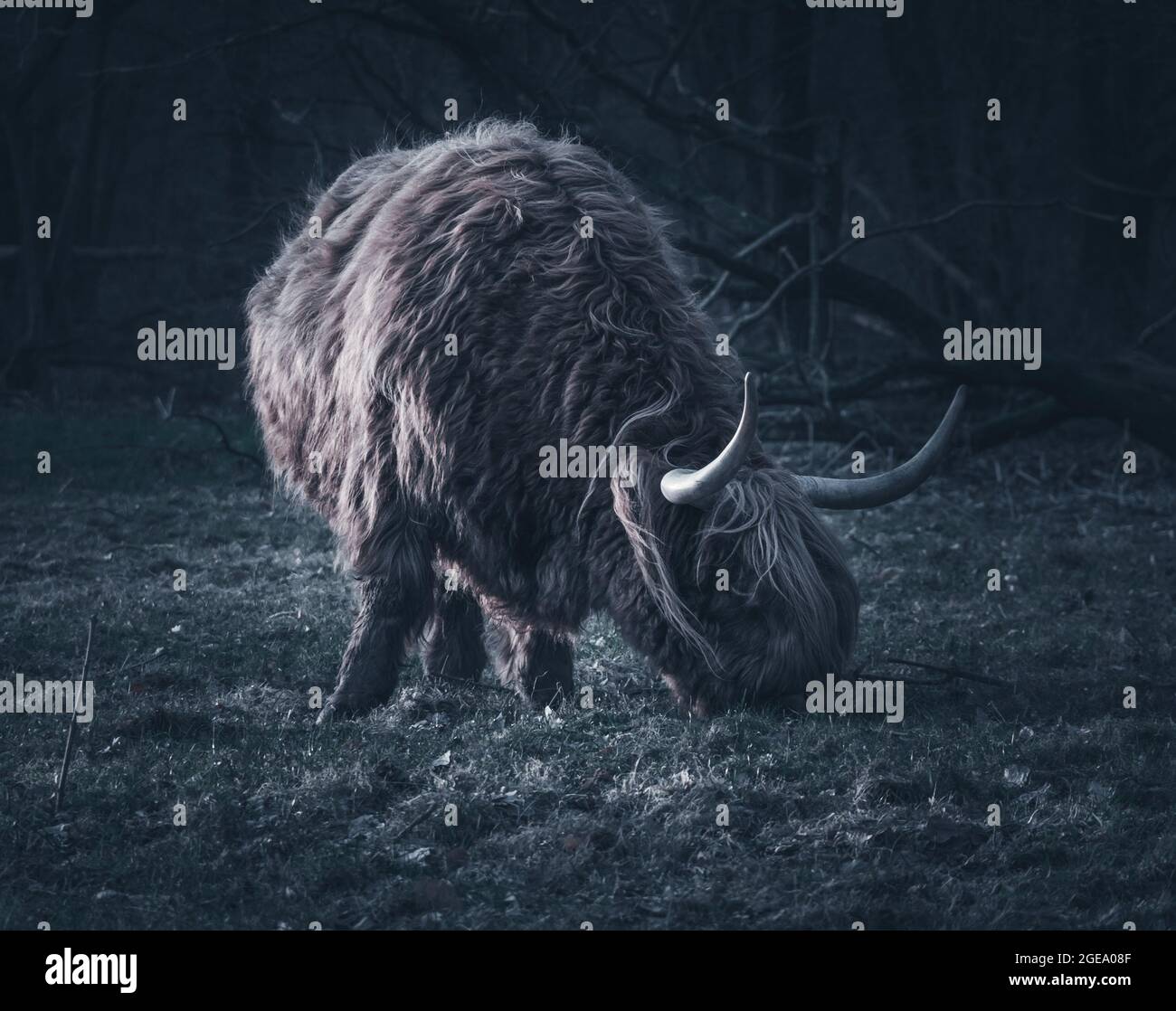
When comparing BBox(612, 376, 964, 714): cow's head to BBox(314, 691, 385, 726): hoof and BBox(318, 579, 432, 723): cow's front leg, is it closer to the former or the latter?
BBox(318, 579, 432, 723): cow's front leg

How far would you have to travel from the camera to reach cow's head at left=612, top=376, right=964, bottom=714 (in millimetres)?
4645

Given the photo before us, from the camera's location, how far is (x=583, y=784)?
4.67 meters

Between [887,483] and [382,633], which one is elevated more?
[887,483]

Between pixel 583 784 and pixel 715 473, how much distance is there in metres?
1.11

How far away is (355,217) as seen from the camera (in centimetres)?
627

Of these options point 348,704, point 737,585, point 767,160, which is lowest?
point 348,704

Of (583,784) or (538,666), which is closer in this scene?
(583,784)

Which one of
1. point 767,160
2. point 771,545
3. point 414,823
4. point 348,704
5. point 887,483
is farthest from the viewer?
point 767,160

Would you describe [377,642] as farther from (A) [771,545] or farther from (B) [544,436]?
(A) [771,545]

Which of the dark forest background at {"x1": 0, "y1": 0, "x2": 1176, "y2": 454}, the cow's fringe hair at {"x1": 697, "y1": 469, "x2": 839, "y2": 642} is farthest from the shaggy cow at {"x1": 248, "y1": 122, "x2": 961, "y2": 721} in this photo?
the dark forest background at {"x1": 0, "y1": 0, "x2": 1176, "y2": 454}

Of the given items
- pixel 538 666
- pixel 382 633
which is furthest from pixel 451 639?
pixel 382 633

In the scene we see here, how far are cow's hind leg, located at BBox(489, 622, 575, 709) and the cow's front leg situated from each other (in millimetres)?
431

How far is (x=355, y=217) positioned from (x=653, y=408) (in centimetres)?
A: 205
